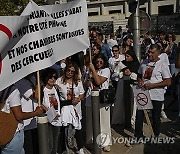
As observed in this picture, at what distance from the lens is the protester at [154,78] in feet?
18.3

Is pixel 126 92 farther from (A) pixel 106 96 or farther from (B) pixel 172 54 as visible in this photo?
(B) pixel 172 54

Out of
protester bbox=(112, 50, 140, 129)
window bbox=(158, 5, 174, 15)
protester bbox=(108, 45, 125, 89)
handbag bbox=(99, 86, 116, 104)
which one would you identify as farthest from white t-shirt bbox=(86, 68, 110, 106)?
window bbox=(158, 5, 174, 15)

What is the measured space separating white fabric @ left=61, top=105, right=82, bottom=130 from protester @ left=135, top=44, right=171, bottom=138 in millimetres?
1168

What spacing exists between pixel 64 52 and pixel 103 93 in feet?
4.53

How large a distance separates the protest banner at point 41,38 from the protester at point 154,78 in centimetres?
131

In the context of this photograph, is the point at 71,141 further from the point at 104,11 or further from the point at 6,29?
the point at 104,11

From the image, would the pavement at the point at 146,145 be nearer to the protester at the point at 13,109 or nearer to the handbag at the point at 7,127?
the protester at the point at 13,109

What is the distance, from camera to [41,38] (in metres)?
4.02

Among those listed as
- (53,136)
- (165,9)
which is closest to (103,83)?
(53,136)

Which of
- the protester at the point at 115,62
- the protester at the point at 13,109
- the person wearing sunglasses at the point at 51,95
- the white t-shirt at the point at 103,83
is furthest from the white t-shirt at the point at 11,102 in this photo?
the protester at the point at 115,62

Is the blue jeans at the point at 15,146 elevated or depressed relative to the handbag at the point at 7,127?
depressed

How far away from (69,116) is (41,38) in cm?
148

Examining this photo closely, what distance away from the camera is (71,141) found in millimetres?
5430
